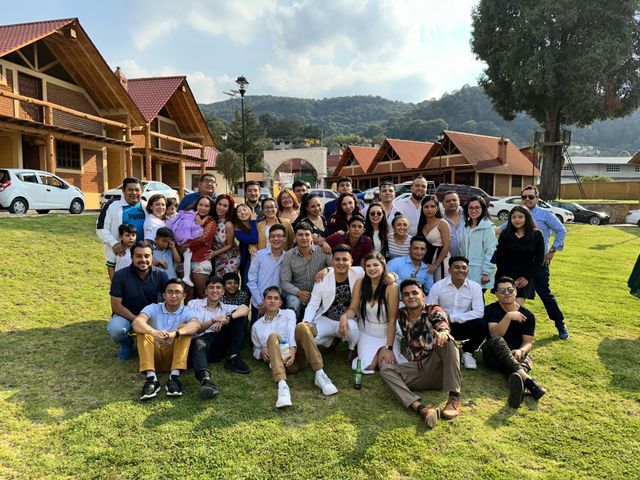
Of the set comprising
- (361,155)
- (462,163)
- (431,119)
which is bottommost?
(462,163)

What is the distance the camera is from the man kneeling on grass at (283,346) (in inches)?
162

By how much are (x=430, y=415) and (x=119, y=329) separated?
316 centimetres

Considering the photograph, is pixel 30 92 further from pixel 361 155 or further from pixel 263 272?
pixel 361 155

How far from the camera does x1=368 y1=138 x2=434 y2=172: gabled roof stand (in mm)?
37438

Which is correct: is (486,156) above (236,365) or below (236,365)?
above

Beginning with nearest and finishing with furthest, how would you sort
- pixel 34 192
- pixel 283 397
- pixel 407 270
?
pixel 283 397, pixel 407 270, pixel 34 192

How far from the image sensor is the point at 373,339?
457 cm

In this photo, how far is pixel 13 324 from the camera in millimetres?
5488

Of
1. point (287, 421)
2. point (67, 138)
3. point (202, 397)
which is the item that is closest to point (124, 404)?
point (202, 397)

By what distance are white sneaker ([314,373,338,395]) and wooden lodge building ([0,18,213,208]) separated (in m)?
14.7

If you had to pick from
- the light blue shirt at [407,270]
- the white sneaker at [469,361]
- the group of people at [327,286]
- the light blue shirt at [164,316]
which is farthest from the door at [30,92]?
the white sneaker at [469,361]

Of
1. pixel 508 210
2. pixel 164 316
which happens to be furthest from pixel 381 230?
pixel 508 210

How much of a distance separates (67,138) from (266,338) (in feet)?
52.3

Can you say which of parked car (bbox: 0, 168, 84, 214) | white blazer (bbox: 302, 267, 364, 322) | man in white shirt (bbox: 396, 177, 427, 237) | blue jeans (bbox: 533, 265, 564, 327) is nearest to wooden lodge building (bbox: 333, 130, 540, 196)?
parked car (bbox: 0, 168, 84, 214)
